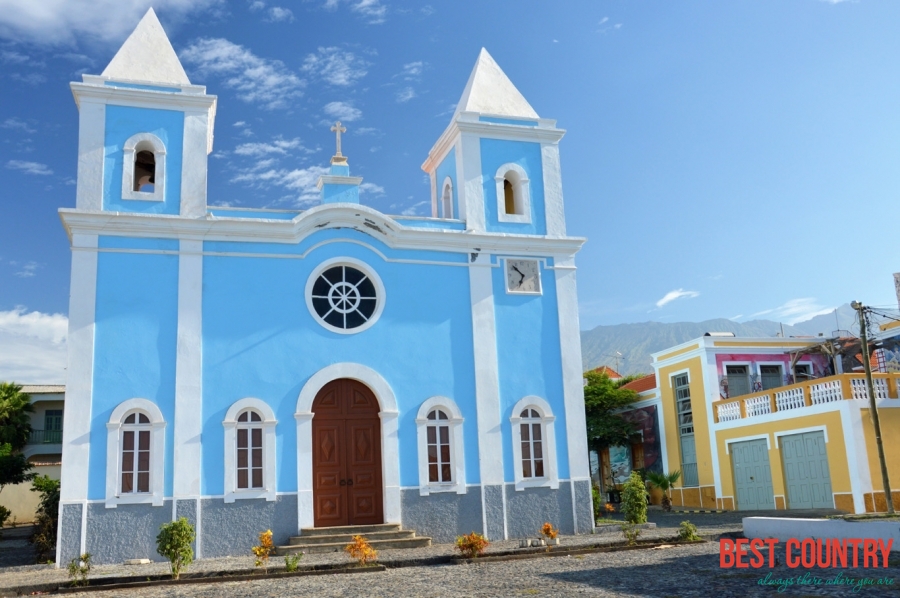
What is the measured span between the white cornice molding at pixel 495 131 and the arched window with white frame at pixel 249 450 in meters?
6.84

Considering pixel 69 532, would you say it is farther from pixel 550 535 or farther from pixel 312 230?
pixel 550 535

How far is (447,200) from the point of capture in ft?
60.4

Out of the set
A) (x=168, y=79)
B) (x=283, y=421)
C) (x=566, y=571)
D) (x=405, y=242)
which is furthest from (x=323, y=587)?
(x=168, y=79)

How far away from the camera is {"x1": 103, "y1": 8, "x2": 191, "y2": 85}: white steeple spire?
1573 cm

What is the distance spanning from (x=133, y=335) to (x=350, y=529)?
5011 mm

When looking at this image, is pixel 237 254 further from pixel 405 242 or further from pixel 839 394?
pixel 839 394

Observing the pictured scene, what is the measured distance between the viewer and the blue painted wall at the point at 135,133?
15055 mm

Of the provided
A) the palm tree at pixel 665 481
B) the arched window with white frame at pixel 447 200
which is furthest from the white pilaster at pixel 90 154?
the palm tree at pixel 665 481

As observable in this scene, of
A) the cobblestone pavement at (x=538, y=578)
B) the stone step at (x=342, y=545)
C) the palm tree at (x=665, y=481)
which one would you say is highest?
the palm tree at (x=665, y=481)

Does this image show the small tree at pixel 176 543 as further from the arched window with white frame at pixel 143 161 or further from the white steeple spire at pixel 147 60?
the white steeple spire at pixel 147 60

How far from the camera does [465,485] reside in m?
15.7

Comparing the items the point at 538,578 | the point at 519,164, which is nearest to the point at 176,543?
the point at 538,578

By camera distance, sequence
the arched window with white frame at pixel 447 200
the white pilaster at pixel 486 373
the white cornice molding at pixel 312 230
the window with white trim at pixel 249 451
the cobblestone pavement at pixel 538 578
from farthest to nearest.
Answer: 1. the arched window with white frame at pixel 447 200
2. the white pilaster at pixel 486 373
3. the white cornice molding at pixel 312 230
4. the window with white trim at pixel 249 451
5. the cobblestone pavement at pixel 538 578

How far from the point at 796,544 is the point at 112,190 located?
41.1ft
